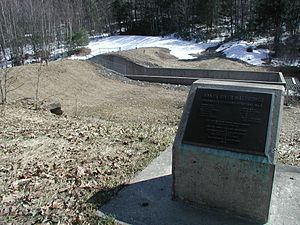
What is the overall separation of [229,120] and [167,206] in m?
1.48

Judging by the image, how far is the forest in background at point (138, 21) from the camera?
31031 millimetres

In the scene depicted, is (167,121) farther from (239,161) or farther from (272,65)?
(272,65)

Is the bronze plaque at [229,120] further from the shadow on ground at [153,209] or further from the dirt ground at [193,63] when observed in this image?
the dirt ground at [193,63]

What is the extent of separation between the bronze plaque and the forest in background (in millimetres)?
28206

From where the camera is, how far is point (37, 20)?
128 ft

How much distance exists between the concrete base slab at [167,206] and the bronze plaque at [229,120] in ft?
3.08

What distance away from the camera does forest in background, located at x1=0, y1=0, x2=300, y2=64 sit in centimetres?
3103

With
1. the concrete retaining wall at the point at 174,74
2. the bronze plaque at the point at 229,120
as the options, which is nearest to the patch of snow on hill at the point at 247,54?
the concrete retaining wall at the point at 174,74

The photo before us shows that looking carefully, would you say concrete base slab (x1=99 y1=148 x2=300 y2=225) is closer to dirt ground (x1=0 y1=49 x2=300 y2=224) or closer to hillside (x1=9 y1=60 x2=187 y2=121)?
dirt ground (x1=0 y1=49 x2=300 y2=224)

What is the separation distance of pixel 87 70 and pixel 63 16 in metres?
30.3

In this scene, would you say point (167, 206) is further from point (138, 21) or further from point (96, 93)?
point (138, 21)

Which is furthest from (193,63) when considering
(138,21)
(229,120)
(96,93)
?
(138,21)

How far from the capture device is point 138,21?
54.8 meters

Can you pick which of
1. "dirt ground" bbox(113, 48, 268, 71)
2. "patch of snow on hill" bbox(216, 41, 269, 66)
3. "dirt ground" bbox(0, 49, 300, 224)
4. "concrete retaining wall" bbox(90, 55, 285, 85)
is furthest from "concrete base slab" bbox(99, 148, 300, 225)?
"patch of snow on hill" bbox(216, 41, 269, 66)
